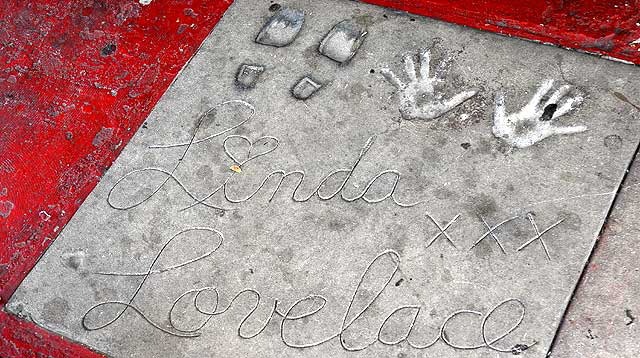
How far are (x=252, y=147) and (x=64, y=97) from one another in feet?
3.61

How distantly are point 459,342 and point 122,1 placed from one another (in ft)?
8.22

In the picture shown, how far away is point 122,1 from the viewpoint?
339cm

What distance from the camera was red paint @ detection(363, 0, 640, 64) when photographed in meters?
2.76

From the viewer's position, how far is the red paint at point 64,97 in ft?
9.00

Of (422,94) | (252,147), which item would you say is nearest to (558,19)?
(422,94)

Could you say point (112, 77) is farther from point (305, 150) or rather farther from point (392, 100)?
point (392, 100)

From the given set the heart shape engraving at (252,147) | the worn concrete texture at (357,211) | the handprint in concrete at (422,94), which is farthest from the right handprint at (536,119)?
the heart shape engraving at (252,147)

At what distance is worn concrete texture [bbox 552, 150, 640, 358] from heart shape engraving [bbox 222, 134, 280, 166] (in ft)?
4.50

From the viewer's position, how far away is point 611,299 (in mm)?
2248

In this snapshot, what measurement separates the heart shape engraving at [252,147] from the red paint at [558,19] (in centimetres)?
93

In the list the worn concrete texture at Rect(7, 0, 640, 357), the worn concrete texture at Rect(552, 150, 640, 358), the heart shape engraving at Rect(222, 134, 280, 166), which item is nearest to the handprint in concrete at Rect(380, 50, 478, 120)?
the worn concrete texture at Rect(7, 0, 640, 357)

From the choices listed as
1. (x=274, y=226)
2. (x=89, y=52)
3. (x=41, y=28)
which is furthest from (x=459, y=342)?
(x=41, y=28)

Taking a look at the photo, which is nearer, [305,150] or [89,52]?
[305,150]

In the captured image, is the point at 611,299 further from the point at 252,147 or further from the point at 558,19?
the point at 252,147
